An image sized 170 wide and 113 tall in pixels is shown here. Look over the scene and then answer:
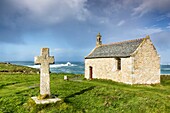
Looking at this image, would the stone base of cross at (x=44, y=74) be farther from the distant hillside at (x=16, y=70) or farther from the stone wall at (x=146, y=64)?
the distant hillside at (x=16, y=70)

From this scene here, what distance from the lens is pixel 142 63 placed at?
26.2 m

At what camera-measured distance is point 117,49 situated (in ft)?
98.2

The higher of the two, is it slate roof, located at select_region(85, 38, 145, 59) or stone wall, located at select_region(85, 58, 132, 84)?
slate roof, located at select_region(85, 38, 145, 59)

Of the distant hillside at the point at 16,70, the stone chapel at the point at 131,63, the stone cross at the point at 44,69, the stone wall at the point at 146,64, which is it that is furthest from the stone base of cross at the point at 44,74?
the distant hillside at the point at 16,70

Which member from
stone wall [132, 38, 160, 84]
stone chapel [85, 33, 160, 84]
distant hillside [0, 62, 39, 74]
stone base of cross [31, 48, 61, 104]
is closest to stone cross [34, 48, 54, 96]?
stone base of cross [31, 48, 61, 104]

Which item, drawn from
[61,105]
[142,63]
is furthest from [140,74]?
[61,105]

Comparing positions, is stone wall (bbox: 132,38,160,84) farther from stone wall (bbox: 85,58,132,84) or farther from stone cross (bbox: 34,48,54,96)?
stone cross (bbox: 34,48,54,96)

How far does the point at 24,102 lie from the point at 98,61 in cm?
1924

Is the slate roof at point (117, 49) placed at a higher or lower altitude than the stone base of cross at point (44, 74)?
higher

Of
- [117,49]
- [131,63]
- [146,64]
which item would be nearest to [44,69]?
[131,63]

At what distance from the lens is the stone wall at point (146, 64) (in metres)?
25.6

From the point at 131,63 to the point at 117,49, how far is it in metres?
5.19

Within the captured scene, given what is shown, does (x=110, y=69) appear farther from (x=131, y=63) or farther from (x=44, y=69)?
(x=44, y=69)

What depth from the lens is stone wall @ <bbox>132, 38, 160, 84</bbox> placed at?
2555 cm
